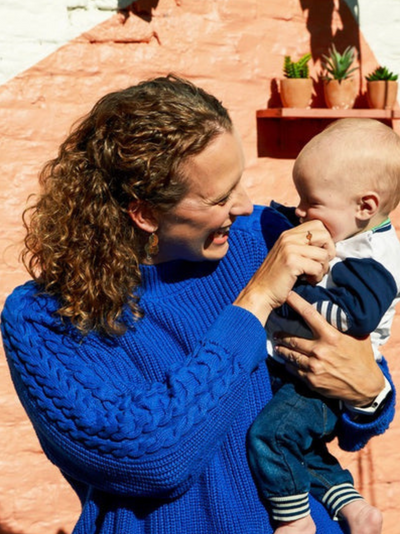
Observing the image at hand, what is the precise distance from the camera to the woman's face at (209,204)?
205cm

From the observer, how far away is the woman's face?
2051 millimetres

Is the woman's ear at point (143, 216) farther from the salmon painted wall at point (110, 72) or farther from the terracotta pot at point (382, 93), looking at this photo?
the terracotta pot at point (382, 93)

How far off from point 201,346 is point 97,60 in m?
2.16

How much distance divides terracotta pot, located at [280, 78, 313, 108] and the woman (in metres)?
1.93

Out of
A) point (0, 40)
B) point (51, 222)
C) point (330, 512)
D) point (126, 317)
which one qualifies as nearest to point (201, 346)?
point (126, 317)

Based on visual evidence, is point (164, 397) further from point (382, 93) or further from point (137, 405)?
point (382, 93)

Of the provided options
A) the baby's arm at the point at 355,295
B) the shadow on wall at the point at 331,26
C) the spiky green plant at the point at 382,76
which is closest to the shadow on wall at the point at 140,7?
the shadow on wall at the point at 331,26

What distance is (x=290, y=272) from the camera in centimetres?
203

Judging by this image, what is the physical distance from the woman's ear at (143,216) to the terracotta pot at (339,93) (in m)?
2.21

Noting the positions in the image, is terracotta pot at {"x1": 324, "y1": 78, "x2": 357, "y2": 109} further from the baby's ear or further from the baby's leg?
the baby's leg

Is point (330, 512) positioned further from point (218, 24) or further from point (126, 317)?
point (218, 24)

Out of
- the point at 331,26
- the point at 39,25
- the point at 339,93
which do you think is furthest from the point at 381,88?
the point at 39,25

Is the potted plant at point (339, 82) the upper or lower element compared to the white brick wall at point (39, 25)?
lower

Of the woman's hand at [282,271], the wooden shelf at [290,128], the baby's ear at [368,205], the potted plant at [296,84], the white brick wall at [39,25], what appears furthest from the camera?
the wooden shelf at [290,128]
